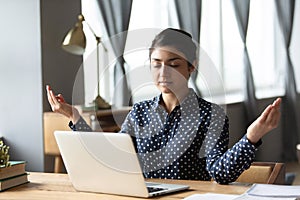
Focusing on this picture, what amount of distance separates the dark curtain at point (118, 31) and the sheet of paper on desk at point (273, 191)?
3.42 metres

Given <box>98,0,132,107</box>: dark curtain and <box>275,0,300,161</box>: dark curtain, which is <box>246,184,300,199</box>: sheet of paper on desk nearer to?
<box>98,0,132,107</box>: dark curtain

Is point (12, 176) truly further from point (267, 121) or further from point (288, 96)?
point (288, 96)

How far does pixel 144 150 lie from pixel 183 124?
202 mm

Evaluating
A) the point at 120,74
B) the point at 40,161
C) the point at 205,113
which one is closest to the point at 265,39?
the point at 120,74

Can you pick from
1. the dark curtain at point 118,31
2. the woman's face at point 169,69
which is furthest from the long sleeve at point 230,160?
the dark curtain at point 118,31

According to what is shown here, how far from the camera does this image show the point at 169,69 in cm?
246

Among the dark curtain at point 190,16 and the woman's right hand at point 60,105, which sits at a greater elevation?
the dark curtain at point 190,16

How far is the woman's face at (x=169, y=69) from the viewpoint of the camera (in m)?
2.45

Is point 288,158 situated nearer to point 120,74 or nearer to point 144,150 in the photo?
point 120,74

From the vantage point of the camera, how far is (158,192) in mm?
2086

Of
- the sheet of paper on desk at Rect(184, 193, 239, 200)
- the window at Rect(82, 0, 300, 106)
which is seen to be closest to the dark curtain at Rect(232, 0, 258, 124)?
the window at Rect(82, 0, 300, 106)

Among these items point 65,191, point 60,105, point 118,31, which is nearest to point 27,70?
point 118,31

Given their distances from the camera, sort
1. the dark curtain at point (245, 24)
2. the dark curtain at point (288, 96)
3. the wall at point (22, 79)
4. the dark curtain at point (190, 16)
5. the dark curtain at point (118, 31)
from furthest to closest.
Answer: the dark curtain at point (288, 96) → the dark curtain at point (245, 24) → the dark curtain at point (190, 16) → the dark curtain at point (118, 31) → the wall at point (22, 79)

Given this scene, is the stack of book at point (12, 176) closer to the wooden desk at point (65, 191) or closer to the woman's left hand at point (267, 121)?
the wooden desk at point (65, 191)
